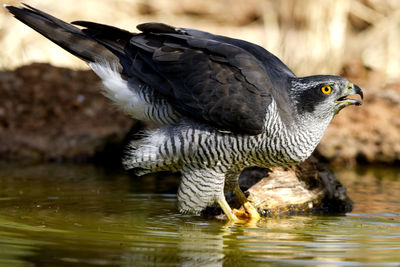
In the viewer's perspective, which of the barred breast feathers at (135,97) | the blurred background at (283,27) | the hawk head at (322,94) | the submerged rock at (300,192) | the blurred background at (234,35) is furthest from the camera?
the blurred background at (283,27)

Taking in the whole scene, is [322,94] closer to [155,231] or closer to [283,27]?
[155,231]

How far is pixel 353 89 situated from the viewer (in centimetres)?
605

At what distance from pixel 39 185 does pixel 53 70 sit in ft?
9.97

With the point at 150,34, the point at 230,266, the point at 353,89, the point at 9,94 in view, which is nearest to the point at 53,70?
the point at 9,94

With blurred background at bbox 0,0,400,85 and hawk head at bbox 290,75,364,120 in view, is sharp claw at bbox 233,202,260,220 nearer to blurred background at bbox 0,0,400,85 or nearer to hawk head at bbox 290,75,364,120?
hawk head at bbox 290,75,364,120

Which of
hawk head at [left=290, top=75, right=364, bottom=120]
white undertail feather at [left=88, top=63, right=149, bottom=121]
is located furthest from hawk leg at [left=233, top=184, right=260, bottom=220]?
white undertail feather at [left=88, top=63, right=149, bottom=121]

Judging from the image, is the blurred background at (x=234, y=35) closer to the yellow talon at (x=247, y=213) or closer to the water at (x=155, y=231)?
the water at (x=155, y=231)

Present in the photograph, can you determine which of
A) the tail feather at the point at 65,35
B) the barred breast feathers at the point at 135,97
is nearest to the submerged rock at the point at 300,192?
the barred breast feathers at the point at 135,97

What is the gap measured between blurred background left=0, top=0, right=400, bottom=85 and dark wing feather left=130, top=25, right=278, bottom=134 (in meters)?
4.05

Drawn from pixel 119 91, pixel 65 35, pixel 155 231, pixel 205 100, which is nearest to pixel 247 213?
pixel 205 100

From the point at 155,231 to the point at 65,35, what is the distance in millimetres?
2307

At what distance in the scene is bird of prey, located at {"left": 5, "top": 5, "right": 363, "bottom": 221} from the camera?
19.8 ft

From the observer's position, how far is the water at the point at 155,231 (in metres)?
4.46

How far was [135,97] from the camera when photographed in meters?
6.53
